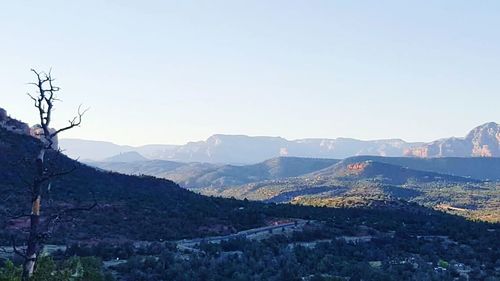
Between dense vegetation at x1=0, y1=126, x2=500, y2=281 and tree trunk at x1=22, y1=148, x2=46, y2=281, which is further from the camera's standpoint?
dense vegetation at x1=0, y1=126, x2=500, y2=281

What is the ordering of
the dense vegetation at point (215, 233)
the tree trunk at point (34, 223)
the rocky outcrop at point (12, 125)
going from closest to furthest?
the tree trunk at point (34, 223), the dense vegetation at point (215, 233), the rocky outcrop at point (12, 125)

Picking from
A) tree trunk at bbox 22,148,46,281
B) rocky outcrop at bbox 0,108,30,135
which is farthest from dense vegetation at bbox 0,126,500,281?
rocky outcrop at bbox 0,108,30,135

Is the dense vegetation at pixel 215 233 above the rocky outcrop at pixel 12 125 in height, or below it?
below

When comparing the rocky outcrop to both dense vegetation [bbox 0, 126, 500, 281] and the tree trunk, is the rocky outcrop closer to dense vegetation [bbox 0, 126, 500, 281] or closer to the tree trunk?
dense vegetation [bbox 0, 126, 500, 281]

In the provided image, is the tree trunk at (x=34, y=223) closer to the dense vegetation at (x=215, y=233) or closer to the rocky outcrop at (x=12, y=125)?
the dense vegetation at (x=215, y=233)

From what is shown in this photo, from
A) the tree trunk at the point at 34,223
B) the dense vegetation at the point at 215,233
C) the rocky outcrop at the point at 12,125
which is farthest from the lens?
the rocky outcrop at the point at 12,125

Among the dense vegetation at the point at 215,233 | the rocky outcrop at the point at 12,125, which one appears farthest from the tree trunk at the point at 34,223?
the rocky outcrop at the point at 12,125

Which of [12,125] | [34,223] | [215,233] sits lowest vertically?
[215,233]

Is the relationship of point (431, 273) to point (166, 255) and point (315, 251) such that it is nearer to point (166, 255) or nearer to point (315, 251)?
point (315, 251)

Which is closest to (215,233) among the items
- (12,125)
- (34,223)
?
(12,125)

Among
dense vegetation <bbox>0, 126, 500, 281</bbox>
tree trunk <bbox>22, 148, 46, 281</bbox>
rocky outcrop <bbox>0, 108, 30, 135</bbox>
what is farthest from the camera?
rocky outcrop <bbox>0, 108, 30, 135</bbox>

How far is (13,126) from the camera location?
92.5m

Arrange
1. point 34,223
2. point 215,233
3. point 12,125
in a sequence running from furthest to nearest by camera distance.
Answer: point 12,125 → point 215,233 → point 34,223

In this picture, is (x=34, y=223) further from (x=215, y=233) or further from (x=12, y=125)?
(x=12, y=125)
